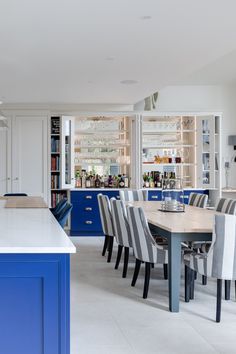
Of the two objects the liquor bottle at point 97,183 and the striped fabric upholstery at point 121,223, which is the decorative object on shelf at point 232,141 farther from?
the striped fabric upholstery at point 121,223

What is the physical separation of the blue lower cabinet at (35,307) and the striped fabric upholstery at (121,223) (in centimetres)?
267

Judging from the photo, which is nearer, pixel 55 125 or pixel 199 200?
pixel 199 200

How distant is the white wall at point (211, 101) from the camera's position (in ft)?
31.6

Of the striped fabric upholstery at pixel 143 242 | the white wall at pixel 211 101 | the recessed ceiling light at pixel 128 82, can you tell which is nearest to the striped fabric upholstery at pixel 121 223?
the striped fabric upholstery at pixel 143 242

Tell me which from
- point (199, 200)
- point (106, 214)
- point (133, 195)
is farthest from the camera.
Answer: point (133, 195)

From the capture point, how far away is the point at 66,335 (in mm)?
2426

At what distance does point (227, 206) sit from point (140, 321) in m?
2.46

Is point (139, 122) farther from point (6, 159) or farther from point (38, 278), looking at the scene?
point (38, 278)

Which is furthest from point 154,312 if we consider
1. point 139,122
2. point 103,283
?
point 139,122

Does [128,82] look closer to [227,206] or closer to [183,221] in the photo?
[227,206]

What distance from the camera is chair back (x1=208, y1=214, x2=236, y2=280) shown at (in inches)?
142

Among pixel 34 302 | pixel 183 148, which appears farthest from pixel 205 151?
pixel 34 302

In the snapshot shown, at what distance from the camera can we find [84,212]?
27.9 feet

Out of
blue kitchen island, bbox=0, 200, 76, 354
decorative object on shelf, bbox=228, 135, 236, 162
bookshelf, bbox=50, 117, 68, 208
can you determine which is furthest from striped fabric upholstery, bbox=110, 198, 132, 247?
decorative object on shelf, bbox=228, 135, 236, 162
